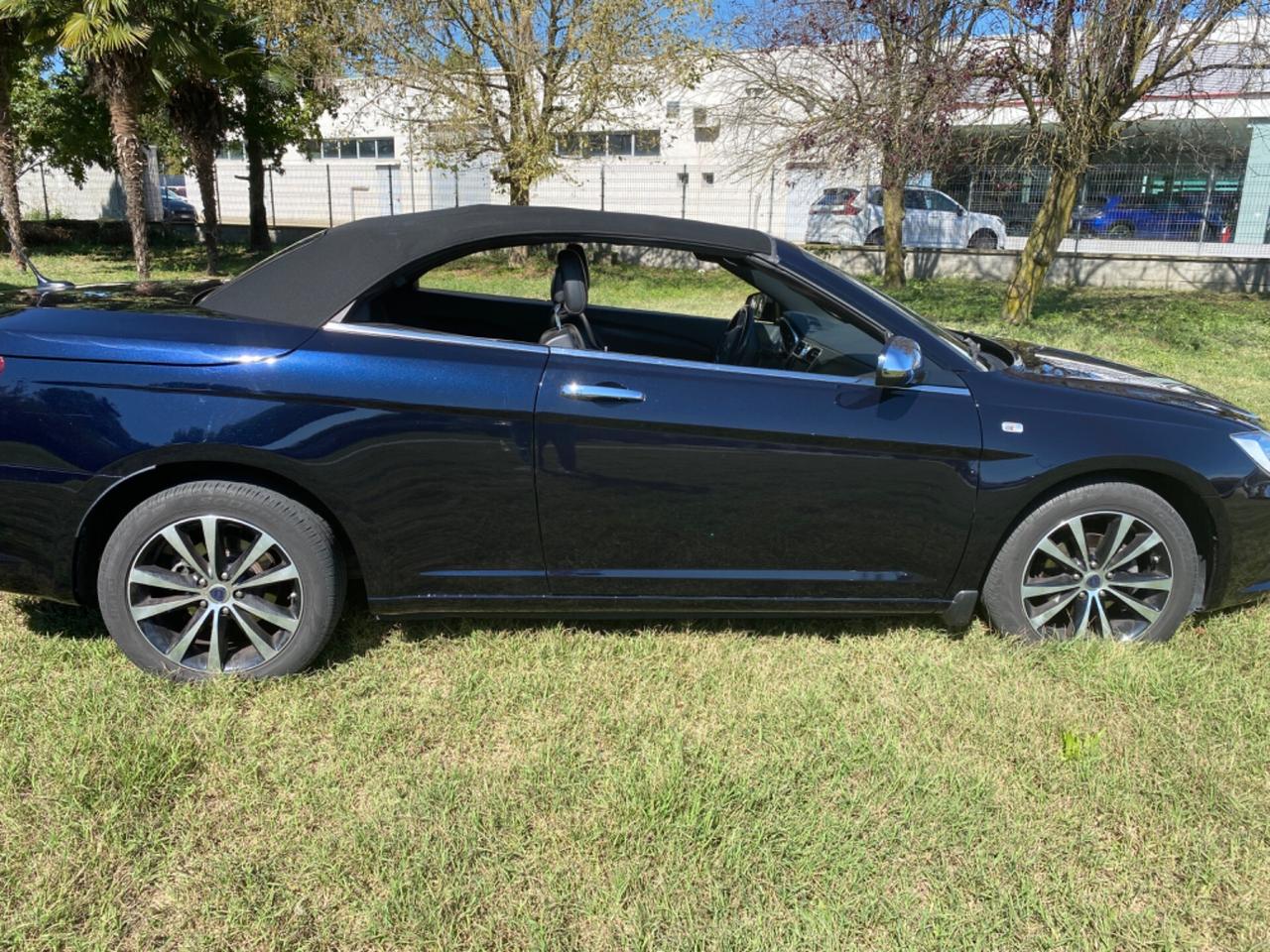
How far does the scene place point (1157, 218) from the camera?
59.0ft

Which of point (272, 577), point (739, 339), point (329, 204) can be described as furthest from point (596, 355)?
point (329, 204)

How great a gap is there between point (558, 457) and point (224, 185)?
3570cm

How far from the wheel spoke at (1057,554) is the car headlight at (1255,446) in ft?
2.39

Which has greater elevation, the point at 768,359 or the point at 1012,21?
the point at 1012,21

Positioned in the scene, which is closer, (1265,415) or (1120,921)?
(1120,921)

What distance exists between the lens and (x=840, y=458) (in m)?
3.08

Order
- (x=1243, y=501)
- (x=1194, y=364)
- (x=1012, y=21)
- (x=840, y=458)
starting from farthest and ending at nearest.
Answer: (x=1012, y=21)
(x=1194, y=364)
(x=1243, y=501)
(x=840, y=458)

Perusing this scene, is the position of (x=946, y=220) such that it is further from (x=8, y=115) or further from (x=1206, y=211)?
(x=8, y=115)

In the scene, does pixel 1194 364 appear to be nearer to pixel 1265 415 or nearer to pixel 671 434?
pixel 1265 415

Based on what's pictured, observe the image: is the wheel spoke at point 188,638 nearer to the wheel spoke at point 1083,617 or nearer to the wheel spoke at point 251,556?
the wheel spoke at point 251,556

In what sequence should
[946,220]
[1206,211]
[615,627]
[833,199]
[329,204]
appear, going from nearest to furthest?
[615,627] < [1206,211] < [946,220] < [833,199] < [329,204]

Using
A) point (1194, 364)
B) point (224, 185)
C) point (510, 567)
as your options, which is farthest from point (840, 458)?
point (224, 185)

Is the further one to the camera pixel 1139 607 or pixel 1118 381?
pixel 1118 381

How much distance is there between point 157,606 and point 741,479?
6.31 ft
